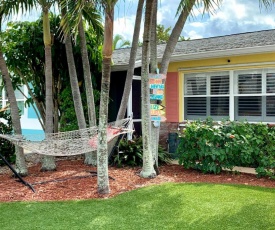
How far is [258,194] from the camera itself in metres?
5.32

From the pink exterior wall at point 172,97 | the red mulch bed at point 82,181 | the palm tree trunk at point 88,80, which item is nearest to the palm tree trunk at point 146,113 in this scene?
the red mulch bed at point 82,181

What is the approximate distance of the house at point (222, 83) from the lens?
803 centimetres

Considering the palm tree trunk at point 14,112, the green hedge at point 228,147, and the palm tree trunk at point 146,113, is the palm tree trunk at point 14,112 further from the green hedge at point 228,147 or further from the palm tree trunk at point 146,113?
the green hedge at point 228,147

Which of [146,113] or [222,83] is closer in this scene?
[146,113]

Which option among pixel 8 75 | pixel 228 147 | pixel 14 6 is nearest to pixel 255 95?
pixel 228 147

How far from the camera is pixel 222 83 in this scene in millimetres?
8742

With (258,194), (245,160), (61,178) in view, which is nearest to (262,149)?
(245,160)

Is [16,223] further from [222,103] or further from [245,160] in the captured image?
[222,103]

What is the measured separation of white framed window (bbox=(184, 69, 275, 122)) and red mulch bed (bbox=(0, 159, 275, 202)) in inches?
81.9

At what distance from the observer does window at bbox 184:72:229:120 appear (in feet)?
28.6

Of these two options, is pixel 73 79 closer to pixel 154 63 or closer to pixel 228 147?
pixel 154 63

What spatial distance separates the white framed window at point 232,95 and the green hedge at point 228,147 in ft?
4.77

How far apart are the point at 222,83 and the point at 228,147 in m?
2.56

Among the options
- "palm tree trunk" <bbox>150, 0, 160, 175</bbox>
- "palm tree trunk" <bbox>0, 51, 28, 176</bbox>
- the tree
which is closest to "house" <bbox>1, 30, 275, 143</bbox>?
"palm tree trunk" <bbox>150, 0, 160, 175</bbox>
